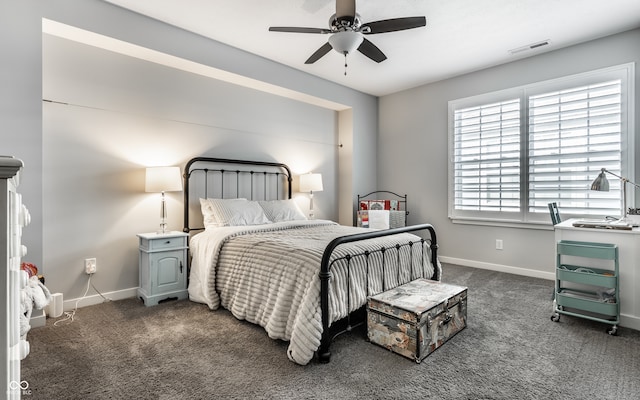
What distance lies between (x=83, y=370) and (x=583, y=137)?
198 inches

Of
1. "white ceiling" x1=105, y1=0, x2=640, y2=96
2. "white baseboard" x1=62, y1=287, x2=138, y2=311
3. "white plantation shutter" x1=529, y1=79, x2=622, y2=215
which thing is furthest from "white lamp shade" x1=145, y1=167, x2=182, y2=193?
"white plantation shutter" x1=529, y1=79, x2=622, y2=215

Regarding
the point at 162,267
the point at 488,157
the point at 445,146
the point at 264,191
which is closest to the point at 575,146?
the point at 488,157

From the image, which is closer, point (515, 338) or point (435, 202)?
point (515, 338)

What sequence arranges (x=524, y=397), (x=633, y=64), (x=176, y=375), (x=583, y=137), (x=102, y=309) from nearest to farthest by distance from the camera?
(x=524, y=397) < (x=176, y=375) < (x=102, y=309) < (x=633, y=64) < (x=583, y=137)

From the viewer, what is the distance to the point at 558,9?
3.08m

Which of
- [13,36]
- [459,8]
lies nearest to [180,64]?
[13,36]

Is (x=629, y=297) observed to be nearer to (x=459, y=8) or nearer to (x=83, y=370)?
(x=459, y=8)

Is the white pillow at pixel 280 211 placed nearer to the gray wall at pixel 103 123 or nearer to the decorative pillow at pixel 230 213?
the decorative pillow at pixel 230 213

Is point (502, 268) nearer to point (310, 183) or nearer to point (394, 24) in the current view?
point (310, 183)

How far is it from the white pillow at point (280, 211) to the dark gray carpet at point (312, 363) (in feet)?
4.75

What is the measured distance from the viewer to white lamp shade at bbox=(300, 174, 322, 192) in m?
4.80

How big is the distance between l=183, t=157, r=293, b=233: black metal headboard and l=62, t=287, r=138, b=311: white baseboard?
813 mm

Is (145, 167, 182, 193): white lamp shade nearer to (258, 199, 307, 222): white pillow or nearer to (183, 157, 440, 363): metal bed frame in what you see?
(183, 157, 440, 363): metal bed frame

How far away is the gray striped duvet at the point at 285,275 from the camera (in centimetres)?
213
